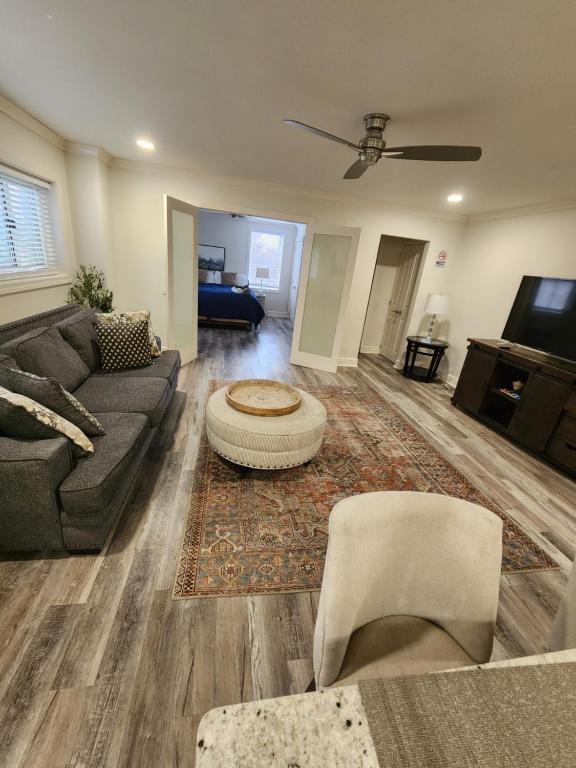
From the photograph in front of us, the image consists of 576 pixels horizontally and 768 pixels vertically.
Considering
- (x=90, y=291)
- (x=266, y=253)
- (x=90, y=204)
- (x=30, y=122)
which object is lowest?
(x=90, y=291)

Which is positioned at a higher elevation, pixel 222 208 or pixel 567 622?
pixel 222 208

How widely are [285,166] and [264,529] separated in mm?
3483

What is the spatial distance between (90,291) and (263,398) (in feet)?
9.06

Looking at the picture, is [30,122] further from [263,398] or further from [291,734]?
[291,734]

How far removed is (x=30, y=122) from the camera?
2.85 meters

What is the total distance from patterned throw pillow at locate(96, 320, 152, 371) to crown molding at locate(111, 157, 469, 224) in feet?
7.96

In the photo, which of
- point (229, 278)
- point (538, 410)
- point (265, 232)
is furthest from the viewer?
point (265, 232)

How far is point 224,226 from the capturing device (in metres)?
7.96

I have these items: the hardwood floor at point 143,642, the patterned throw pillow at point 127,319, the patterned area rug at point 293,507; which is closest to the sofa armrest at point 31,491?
the hardwood floor at point 143,642

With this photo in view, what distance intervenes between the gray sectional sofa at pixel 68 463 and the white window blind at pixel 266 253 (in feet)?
21.2

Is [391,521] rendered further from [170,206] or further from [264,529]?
[170,206]

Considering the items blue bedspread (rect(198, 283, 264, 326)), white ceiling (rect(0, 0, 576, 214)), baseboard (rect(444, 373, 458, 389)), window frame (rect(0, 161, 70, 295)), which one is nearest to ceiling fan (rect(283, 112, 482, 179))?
white ceiling (rect(0, 0, 576, 214))

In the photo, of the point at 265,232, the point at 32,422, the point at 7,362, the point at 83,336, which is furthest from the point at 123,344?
the point at 265,232

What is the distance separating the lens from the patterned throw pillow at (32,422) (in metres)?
1.41
